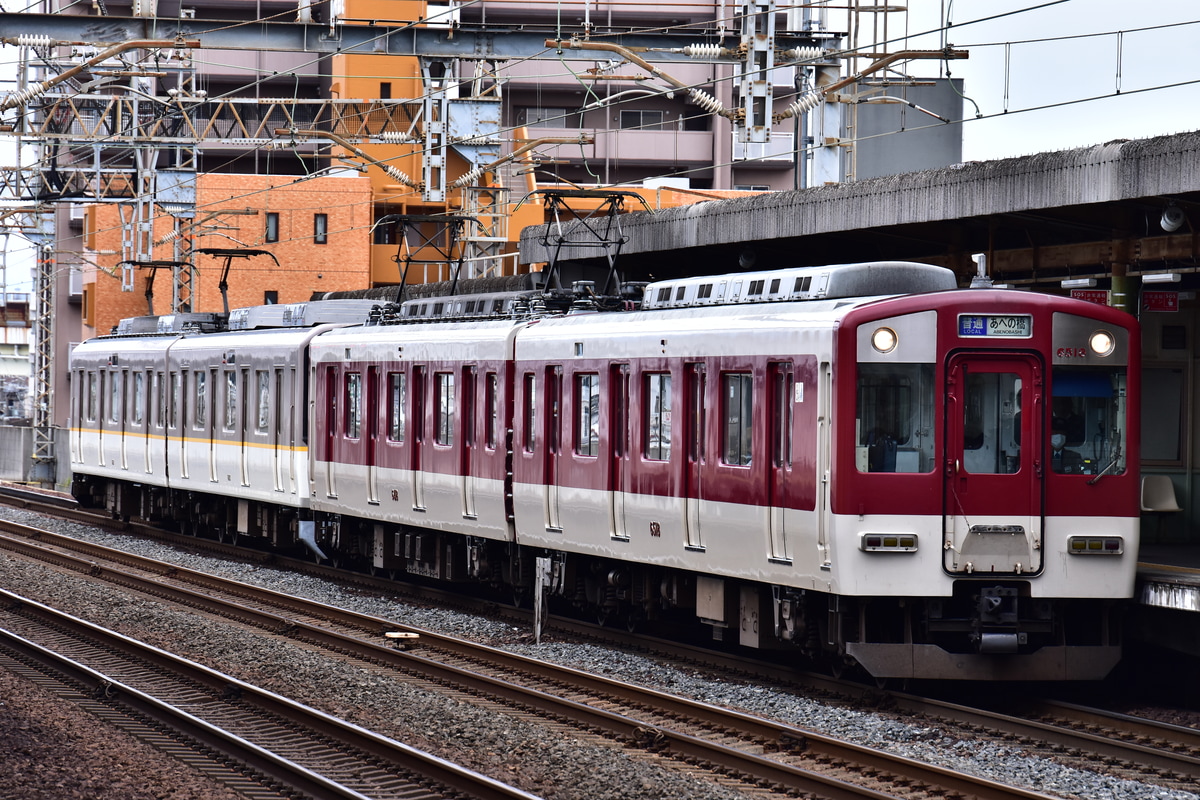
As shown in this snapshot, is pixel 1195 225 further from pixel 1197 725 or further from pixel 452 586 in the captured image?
pixel 452 586

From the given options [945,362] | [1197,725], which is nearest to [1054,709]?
[1197,725]

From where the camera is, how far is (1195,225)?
43.2 feet

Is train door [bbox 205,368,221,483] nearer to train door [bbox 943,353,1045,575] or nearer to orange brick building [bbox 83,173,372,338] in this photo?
train door [bbox 943,353,1045,575]

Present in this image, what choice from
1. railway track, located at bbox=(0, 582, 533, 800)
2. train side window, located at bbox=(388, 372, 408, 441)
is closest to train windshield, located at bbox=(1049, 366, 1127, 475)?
railway track, located at bbox=(0, 582, 533, 800)

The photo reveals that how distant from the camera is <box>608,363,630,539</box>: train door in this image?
1463 centimetres

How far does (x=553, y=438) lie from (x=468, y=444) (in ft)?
6.32

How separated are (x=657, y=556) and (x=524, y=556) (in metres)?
3.30

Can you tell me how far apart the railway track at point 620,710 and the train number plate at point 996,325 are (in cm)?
300

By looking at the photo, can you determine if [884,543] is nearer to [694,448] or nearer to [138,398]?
[694,448]

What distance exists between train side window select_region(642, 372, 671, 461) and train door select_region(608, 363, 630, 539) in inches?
14.3

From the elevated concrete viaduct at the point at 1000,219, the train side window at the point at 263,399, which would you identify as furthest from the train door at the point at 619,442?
the train side window at the point at 263,399

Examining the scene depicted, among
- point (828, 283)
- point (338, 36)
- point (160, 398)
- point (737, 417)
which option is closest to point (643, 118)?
point (160, 398)

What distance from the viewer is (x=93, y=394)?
30328mm

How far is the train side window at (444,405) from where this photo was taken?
708 inches
